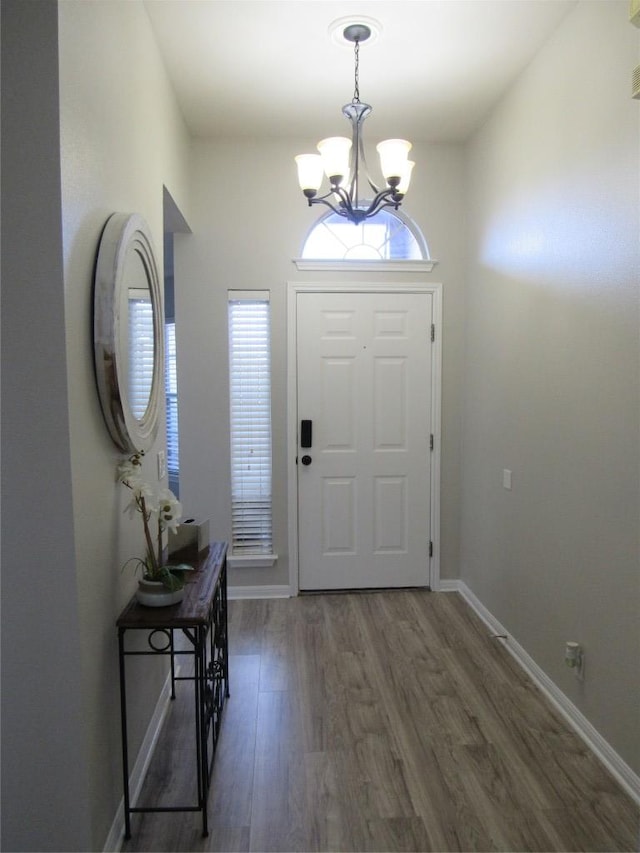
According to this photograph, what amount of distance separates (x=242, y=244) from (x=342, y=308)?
754mm

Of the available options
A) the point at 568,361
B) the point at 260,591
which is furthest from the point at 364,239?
the point at 260,591

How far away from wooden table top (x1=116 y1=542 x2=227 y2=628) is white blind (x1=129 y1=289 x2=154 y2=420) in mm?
635

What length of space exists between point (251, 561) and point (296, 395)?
1128 mm

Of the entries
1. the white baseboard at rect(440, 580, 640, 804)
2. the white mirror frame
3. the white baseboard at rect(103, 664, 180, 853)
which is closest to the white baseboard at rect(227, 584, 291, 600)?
the white baseboard at rect(103, 664, 180, 853)

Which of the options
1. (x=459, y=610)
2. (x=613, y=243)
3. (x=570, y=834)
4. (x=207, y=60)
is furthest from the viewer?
(x=459, y=610)

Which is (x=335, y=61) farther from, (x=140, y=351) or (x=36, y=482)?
(x=36, y=482)

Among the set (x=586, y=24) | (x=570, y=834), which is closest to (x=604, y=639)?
(x=570, y=834)

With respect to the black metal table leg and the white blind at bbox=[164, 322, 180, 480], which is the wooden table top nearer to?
the black metal table leg

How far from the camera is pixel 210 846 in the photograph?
1785mm

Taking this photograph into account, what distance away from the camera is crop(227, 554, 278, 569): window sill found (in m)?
3.81

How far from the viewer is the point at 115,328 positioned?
5.38 feet

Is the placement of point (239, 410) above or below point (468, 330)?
below

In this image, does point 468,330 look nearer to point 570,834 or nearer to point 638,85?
point 638,85

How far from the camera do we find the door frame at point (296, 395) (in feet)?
12.3
